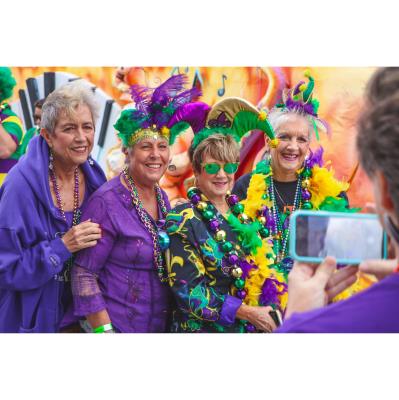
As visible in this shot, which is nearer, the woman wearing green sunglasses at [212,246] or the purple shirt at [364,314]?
the purple shirt at [364,314]

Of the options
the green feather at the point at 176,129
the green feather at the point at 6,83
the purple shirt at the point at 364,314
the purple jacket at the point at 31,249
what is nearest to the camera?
the purple shirt at the point at 364,314

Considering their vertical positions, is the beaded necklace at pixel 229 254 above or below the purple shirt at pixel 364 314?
below

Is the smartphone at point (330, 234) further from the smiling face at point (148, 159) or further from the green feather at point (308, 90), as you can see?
the green feather at point (308, 90)

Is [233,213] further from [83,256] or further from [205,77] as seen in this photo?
[205,77]

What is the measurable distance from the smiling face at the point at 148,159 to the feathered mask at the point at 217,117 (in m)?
0.16

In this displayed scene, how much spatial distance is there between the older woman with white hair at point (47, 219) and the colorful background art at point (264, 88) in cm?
88

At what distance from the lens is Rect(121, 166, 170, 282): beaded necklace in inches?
112

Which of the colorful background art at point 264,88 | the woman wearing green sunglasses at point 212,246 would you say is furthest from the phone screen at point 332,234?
the colorful background art at point 264,88

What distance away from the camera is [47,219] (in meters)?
2.87

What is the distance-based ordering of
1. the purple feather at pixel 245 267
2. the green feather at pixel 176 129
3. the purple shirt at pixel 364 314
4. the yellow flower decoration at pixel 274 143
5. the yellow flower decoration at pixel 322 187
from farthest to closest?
the yellow flower decoration at pixel 322 187, the yellow flower decoration at pixel 274 143, the green feather at pixel 176 129, the purple feather at pixel 245 267, the purple shirt at pixel 364 314

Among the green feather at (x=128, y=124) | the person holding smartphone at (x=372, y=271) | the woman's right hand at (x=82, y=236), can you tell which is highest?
the green feather at (x=128, y=124)

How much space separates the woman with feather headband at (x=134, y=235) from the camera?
111 inches

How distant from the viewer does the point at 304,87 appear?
344 cm

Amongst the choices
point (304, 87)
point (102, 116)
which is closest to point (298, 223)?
point (304, 87)
